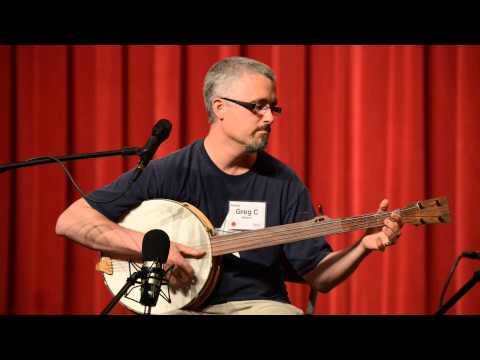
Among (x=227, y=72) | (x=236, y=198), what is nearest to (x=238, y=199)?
(x=236, y=198)

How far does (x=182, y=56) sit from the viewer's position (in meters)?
4.04

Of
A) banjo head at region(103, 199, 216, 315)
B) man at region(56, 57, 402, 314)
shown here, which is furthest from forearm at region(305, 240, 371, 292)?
banjo head at region(103, 199, 216, 315)

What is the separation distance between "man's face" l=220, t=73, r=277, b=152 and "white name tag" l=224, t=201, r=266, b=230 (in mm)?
248

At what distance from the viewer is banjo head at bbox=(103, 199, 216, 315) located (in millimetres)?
2656

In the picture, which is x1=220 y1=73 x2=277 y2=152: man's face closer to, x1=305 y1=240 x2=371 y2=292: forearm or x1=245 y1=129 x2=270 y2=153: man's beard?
x1=245 y1=129 x2=270 y2=153: man's beard

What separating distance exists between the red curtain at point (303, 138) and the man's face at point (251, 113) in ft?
3.57

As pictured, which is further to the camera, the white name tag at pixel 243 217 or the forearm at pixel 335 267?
the white name tag at pixel 243 217

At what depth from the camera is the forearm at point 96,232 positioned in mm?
2732

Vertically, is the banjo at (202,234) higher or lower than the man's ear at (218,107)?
lower

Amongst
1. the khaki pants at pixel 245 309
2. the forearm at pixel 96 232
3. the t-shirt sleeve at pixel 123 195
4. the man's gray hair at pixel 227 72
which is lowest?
the khaki pants at pixel 245 309

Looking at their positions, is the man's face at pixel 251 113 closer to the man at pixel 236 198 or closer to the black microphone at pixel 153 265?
the man at pixel 236 198

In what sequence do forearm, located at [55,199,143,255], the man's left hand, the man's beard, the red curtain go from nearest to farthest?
the man's left hand < forearm, located at [55,199,143,255] < the man's beard < the red curtain

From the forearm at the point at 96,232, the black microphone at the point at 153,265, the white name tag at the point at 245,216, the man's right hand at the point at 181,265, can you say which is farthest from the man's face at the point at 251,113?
the black microphone at the point at 153,265

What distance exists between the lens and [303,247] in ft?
9.13
